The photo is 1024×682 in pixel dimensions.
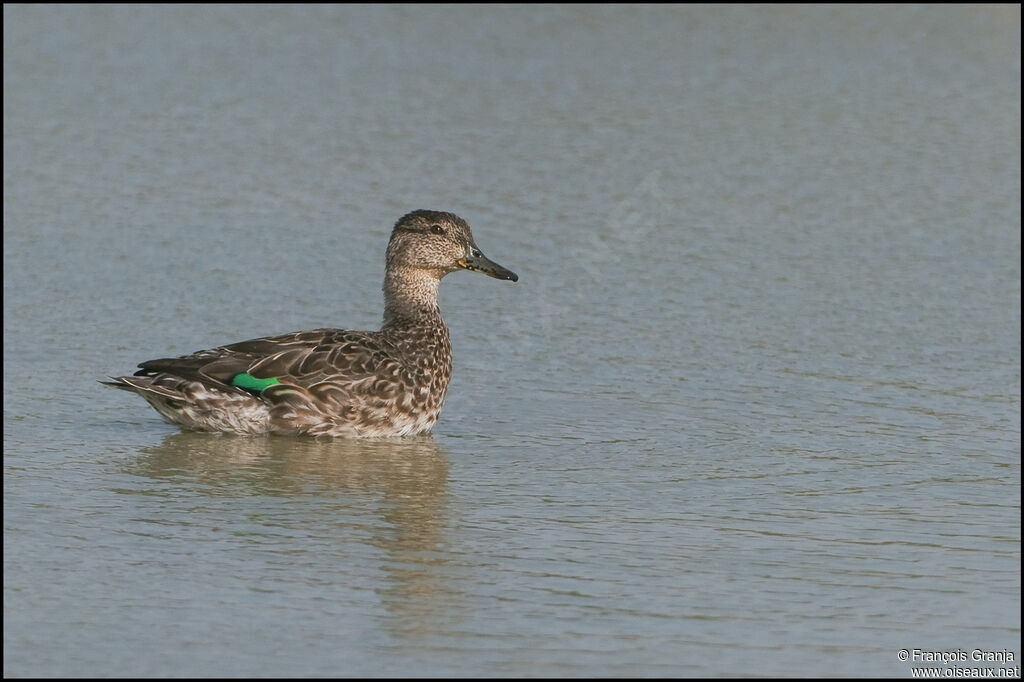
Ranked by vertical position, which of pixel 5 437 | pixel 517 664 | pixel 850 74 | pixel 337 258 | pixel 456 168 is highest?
pixel 850 74

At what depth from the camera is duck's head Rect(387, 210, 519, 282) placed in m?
9.04

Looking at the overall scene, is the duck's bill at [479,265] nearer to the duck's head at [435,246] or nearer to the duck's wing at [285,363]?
the duck's head at [435,246]

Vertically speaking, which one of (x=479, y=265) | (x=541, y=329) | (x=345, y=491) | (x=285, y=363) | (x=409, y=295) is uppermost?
(x=479, y=265)

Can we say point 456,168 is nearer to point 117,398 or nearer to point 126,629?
point 117,398

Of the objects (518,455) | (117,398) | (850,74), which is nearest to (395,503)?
(518,455)

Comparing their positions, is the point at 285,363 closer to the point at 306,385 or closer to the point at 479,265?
the point at 306,385

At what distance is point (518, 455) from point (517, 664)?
9.10ft

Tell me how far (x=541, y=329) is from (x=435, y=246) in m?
1.23

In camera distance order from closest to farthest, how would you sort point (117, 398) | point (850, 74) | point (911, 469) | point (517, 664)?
1. point (517, 664)
2. point (911, 469)
3. point (117, 398)
4. point (850, 74)

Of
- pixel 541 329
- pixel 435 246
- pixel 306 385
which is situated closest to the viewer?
pixel 306 385

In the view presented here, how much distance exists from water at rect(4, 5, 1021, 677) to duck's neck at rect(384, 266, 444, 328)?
Result: 0.51 m

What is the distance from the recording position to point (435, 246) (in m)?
9.06

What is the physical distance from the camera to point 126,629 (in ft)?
17.6

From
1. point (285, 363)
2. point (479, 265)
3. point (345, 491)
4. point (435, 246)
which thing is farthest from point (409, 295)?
point (345, 491)
